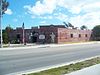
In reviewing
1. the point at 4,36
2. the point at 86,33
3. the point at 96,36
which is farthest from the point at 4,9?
the point at 96,36

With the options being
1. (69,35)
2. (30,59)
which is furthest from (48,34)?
(30,59)

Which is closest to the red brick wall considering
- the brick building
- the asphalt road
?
the brick building

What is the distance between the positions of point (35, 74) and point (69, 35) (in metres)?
65.6

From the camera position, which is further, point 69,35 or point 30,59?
point 69,35

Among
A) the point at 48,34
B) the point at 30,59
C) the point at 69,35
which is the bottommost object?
the point at 30,59

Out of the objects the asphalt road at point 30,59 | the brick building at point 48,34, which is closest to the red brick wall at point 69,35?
the brick building at point 48,34

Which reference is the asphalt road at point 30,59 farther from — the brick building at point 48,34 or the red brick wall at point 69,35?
the red brick wall at point 69,35

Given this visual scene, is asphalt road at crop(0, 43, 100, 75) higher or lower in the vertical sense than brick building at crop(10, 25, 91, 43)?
lower

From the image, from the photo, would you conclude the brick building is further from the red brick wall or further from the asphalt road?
the asphalt road

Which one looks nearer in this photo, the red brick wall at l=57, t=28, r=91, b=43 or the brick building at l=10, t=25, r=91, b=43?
the brick building at l=10, t=25, r=91, b=43

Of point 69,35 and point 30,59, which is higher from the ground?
point 69,35

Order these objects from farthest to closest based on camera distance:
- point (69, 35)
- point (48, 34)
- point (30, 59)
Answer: point (69, 35)
point (48, 34)
point (30, 59)

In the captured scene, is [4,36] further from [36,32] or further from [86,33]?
[86,33]

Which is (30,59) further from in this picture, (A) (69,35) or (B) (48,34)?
(A) (69,35)
